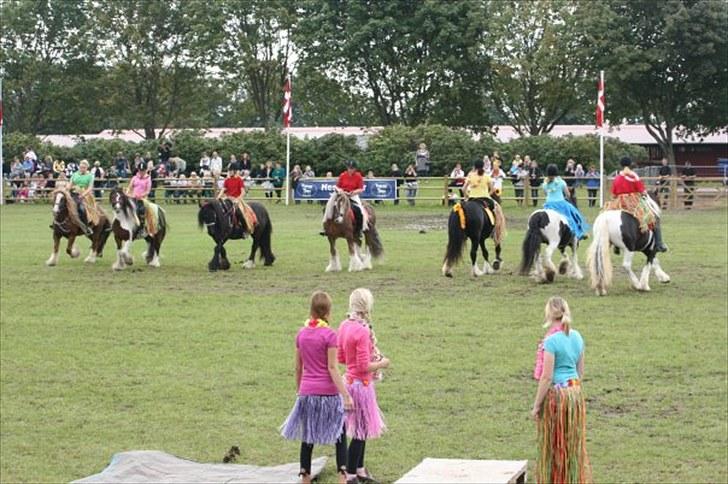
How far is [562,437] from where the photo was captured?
8.02m

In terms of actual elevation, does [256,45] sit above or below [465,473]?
above

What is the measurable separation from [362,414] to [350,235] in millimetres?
14497

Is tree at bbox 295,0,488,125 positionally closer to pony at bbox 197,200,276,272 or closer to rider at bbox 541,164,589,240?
pony at bbox 197,200,276,272

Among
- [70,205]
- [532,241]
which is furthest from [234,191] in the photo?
[532,241]

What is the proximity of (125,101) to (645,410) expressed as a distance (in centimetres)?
5856

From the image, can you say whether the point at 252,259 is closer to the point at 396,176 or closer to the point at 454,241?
the point at 454,241

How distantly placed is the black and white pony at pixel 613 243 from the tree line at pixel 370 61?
34.0 m

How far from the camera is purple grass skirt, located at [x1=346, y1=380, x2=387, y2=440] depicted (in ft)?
30.3

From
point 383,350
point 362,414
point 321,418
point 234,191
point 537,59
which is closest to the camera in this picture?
point 321,418

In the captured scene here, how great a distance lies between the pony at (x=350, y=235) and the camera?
23.5 metres

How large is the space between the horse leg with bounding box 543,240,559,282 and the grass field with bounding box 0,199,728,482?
0.24m

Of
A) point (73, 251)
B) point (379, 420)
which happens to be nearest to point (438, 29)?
point (73, 251)

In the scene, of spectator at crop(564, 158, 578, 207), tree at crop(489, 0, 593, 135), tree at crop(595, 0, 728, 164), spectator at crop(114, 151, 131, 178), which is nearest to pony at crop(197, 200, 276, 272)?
spectator at crop(564, 158, 578, 207)

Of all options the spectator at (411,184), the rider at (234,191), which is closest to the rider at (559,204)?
the rider at (234,191)
